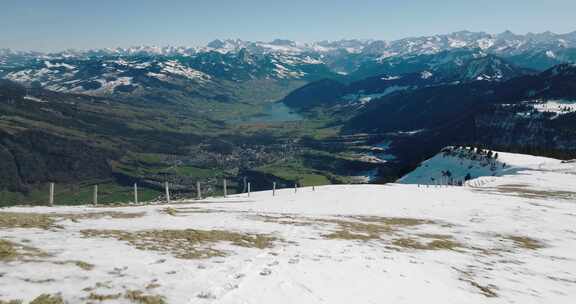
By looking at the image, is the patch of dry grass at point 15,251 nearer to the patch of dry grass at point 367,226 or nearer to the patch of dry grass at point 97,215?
the patch of dry grass at point 97,215

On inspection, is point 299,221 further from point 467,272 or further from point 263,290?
point 263,290

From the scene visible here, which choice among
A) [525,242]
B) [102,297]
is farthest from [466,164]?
[102,297]

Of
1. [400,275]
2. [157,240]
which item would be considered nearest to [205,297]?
[157,240]

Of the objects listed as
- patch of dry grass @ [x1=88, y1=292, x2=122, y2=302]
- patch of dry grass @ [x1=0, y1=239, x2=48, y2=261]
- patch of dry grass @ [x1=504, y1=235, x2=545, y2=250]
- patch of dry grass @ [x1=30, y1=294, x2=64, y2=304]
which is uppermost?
patch of dry grass @ [x1=0, y1=239, x2=48, y2=261]

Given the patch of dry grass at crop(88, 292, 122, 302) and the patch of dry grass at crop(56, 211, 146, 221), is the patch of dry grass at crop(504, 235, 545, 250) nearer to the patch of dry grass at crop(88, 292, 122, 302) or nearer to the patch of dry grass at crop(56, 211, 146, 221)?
the patch of dry grass at crop(56, 211, 146, 221)

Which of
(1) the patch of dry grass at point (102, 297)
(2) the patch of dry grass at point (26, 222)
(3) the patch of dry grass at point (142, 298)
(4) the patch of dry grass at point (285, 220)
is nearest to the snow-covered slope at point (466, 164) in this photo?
(4) the patch of dry grass at point (285, 220)

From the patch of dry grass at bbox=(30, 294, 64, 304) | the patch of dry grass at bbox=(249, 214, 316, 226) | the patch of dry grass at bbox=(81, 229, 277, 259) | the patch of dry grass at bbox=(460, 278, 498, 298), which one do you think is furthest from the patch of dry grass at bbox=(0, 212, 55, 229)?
the patch of dry grass at bbox=(460, 278, 498, 298)
